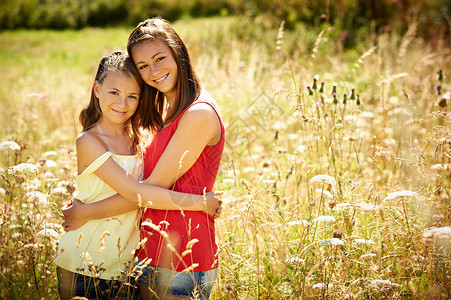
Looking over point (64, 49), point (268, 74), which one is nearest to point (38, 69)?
point (64, 49)

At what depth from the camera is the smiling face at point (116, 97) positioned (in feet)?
7.33

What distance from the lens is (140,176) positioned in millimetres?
2232

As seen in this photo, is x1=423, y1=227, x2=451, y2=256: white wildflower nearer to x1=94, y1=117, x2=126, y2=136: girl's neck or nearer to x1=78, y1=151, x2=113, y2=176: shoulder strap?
x1=78, y1=151, x2=113, y2=176: shoulder strap

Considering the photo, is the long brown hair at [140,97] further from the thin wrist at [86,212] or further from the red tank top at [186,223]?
the thin wrist at [86,212]

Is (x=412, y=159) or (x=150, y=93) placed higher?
(x=150, y=93)

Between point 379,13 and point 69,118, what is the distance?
794 cm

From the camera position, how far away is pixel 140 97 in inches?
94.0

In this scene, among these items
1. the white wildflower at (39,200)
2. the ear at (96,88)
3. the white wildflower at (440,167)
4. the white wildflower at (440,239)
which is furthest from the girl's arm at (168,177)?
the white wildflower at (440,167)

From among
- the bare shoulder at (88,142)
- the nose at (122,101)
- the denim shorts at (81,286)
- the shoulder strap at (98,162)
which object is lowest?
the denim shorts at (81,286)

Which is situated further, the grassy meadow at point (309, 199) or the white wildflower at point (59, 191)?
the white wildflower at point (59, 191)

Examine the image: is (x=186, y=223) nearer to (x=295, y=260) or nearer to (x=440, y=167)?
(x=295, y=260)

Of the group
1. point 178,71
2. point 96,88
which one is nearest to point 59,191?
point 96,88

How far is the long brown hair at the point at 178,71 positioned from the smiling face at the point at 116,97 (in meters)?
0.12

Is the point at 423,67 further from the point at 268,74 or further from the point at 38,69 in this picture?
the point at 38,69
